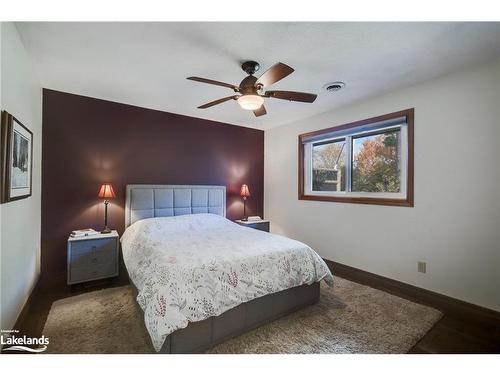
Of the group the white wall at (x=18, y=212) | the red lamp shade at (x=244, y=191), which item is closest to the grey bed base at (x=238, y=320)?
the white wall at (x=18, y=212)

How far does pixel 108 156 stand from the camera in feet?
10.7

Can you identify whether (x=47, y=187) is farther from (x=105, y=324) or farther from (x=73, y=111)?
(x=105, y=324)

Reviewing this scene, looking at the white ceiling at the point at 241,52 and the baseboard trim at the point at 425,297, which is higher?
the white ceiling at the point at 241,52

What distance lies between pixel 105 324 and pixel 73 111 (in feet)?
8.32

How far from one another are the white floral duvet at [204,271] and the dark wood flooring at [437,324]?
78cm

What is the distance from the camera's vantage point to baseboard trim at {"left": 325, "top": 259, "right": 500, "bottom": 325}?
84.6 inches

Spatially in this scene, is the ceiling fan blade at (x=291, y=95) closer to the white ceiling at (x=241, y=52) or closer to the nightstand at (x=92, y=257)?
the white ceiling at (x=241, y=52)

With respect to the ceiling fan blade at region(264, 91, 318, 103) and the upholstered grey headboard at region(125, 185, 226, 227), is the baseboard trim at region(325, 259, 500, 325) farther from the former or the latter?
the ceiling fan blade at region(264, 91, 318, 103)

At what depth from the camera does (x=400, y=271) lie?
2.82 m

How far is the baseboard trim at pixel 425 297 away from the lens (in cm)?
215

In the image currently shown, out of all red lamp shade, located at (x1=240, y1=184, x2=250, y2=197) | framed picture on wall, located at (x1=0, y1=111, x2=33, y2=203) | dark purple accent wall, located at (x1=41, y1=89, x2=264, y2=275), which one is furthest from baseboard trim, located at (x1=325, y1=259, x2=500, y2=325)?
framed picture on wall, located at (x1=0, y1=111, x2=33, y2=203)

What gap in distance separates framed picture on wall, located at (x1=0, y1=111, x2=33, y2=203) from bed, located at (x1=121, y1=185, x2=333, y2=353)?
103 centimetres
